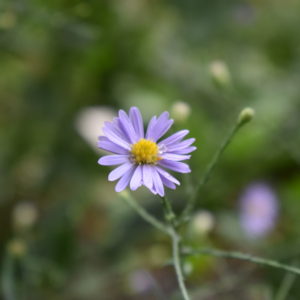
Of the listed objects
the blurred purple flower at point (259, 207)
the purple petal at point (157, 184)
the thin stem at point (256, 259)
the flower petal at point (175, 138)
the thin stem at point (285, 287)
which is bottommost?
the thin stem at point (256, 259)

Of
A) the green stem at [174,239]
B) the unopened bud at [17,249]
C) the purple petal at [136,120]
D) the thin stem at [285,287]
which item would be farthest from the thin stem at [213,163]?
the unopened bud at [17,249]

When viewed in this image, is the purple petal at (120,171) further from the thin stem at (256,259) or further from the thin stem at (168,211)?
the thin stem at (256,259)

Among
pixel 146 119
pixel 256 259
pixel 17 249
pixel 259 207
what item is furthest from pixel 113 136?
pixel 259 207

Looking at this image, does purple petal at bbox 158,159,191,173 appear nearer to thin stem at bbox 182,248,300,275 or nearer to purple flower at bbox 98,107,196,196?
purple flower at bbox 98,107,196,196

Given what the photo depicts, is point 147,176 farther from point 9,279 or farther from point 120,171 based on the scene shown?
point 9,279

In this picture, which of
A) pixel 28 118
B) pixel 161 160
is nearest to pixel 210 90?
pixel 28 118

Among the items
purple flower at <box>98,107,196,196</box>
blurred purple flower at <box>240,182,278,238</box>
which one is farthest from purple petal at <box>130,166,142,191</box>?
blurred purple flower at <box>240,182,278,238</box>

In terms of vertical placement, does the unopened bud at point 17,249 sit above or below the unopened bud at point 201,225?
above

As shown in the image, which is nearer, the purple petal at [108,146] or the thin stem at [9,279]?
the purple petal at [108,146]
